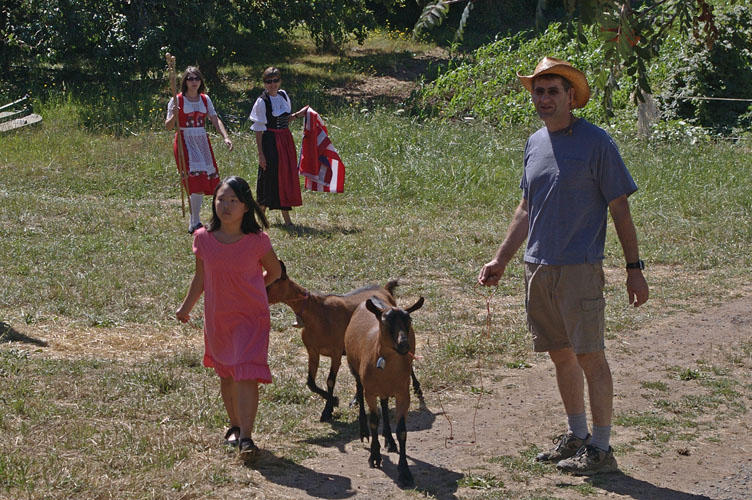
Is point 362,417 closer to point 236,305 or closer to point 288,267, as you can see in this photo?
point 236,305

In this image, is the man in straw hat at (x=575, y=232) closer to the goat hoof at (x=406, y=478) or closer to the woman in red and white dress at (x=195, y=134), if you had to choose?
the goat hoof at (x=406, y=478)

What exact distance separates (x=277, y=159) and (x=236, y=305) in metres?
6.69

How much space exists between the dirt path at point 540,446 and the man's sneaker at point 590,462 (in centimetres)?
5

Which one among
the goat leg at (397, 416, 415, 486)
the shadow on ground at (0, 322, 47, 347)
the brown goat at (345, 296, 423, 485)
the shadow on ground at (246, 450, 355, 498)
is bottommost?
the shadow on ground at (246, 450, 355, 498)

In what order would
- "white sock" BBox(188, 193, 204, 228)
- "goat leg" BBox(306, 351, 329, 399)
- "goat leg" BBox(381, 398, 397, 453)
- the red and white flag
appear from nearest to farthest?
"goat leg" BBox(381, 398, 397, 453)
"goat leg" BBox(306, 351, 329, 399)
"white sock" BBox(188, 193, 204, 228)
the red and white flag

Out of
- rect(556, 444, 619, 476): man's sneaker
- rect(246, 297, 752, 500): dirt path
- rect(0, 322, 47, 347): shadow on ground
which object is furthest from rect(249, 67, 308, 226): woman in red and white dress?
rect(556, 444, 619, 476): man's sneaker

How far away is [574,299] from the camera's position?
4883 mm

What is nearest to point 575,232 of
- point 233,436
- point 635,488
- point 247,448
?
point 635,488

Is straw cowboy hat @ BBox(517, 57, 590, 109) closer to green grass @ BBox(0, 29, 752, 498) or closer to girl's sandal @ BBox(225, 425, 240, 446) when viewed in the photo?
green grass @ BBox(0, 29, 752, 498)

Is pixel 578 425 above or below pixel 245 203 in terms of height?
below

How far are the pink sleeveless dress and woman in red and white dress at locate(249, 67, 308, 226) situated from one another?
6343mm

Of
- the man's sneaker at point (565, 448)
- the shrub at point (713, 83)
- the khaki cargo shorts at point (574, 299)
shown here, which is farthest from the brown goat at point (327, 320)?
Result: the shrub at point (713, 83)

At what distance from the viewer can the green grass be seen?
536 cm

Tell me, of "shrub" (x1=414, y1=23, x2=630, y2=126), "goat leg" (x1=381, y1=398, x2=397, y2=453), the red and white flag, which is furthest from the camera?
"shrub" (x1=414, y1=23, x2=630, y2=126)
